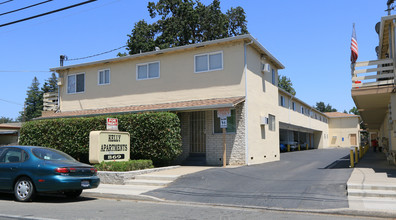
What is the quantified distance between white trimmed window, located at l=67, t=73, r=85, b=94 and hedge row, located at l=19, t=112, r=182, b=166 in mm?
3765

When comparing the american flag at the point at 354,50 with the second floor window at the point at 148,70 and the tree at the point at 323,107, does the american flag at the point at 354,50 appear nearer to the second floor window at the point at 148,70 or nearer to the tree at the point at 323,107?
the second floor window at the point at 148,70

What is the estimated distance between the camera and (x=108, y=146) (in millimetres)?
14195

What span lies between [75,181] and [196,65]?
9989 millimetres

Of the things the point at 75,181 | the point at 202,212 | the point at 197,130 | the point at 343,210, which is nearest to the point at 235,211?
the point at 202,212

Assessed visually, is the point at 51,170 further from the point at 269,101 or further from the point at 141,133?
the point at 269,101

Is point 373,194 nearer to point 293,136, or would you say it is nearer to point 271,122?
point 271,122

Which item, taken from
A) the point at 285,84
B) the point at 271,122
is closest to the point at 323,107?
the point at 285,84

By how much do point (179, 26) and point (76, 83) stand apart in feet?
56.7

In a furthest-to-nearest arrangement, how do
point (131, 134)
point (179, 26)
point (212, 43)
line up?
1. point (179, 26)
2. point (212, 43)
3. point (131, 134)

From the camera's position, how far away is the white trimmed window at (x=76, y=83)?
21516mm

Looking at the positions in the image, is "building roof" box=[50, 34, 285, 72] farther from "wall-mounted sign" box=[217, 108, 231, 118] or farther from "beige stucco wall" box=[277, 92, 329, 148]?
"beige stucco wall" box=[277, 92, 329, 148]

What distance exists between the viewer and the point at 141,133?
51.9 ft

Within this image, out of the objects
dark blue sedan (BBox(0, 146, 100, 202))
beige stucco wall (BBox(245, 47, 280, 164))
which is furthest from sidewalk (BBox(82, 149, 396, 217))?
beige stucco wall (BBox(245, 47, 280, 164))

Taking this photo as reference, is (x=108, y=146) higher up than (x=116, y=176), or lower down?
higher up
